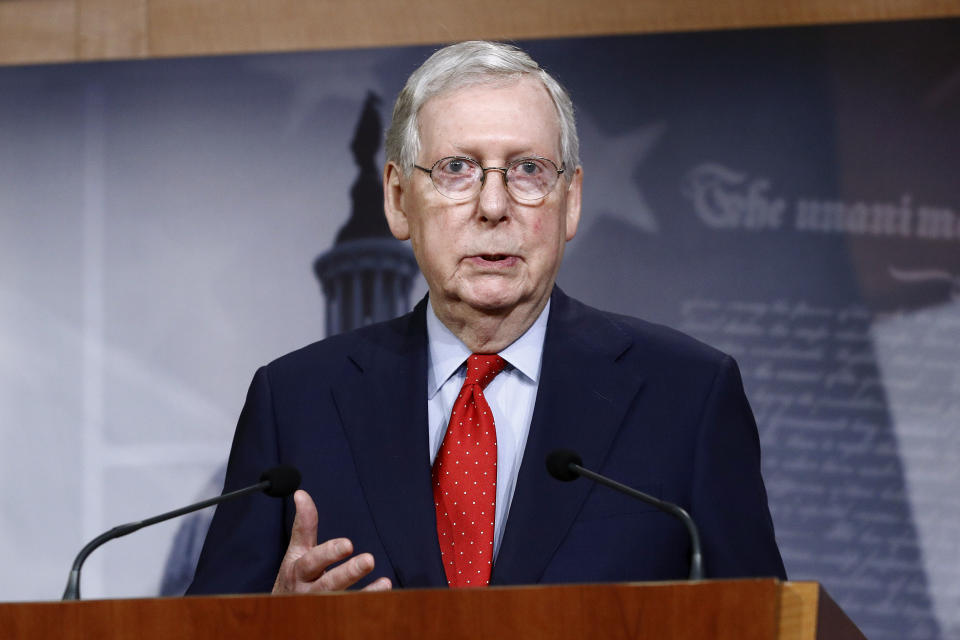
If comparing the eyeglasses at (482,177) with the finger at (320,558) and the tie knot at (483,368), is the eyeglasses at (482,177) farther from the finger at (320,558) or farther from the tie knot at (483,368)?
the finger at (320,558)

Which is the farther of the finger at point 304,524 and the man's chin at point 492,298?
the man's chin at point 492,298

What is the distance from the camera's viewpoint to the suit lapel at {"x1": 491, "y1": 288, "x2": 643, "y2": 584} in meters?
1.99

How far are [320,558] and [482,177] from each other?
2.58 feet

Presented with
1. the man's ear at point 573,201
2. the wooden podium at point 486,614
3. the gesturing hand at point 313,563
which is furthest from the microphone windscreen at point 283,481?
the man's ear at point 573,201

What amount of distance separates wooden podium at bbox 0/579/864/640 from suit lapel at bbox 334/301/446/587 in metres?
0.68

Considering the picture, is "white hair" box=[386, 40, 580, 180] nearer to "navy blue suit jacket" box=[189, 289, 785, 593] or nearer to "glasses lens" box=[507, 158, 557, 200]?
"glasses lens" box=[507, 158, 557, 200]

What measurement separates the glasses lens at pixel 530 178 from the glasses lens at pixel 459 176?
0.18ft

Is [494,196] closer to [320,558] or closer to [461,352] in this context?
[461,352]

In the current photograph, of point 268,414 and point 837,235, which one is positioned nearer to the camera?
point 268,414

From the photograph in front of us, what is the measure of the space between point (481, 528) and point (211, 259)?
1.84 m

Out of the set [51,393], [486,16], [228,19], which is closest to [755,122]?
[486,16]

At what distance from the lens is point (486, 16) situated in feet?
12.2

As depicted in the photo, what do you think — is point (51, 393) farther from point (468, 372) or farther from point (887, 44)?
point (887, 44)

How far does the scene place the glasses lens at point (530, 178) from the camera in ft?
7.25
